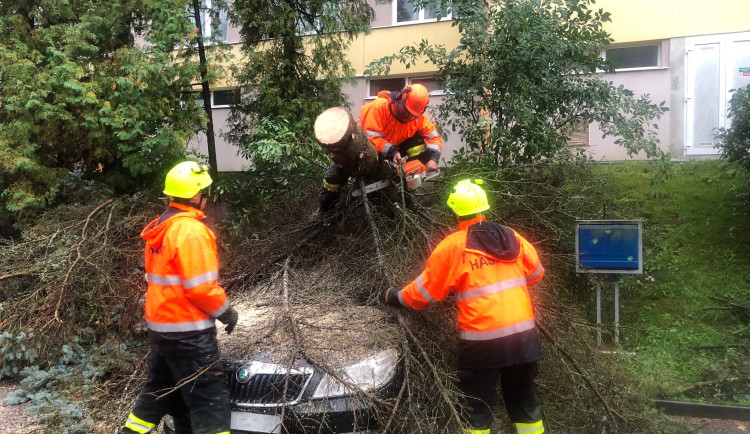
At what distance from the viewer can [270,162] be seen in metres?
6.54

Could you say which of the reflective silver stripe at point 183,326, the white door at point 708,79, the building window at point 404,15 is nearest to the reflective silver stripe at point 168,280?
the reflective silver stripe at point 183,326

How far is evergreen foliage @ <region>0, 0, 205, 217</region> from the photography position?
678 cm

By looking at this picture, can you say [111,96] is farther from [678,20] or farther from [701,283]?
A: [678,20]

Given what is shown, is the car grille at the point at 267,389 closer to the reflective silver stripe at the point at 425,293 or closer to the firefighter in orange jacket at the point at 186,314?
the firefighter in orange jacket at the point at 186,314

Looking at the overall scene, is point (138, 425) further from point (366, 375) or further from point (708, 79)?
point (708, 79)

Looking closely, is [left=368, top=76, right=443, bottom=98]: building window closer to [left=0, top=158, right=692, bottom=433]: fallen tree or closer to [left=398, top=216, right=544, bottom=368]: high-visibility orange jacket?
[left=0, top=158, right=692, bottom=433]: fallen tree

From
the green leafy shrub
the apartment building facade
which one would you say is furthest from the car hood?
the apartment building facade

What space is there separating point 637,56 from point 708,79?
4.28ft

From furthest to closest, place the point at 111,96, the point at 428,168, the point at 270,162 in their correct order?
the point at 111,96 < the point at 270,162 < the point at 428,168

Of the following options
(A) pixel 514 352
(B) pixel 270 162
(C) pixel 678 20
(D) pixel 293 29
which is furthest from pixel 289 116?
(C) pixel 678 20

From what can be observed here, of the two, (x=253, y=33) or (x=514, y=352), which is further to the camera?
(x=253, y=33)

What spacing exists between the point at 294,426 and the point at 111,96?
550 cm

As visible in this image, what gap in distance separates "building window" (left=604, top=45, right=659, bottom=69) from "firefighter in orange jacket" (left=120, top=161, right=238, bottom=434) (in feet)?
32.7

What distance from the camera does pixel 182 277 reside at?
3107mm
